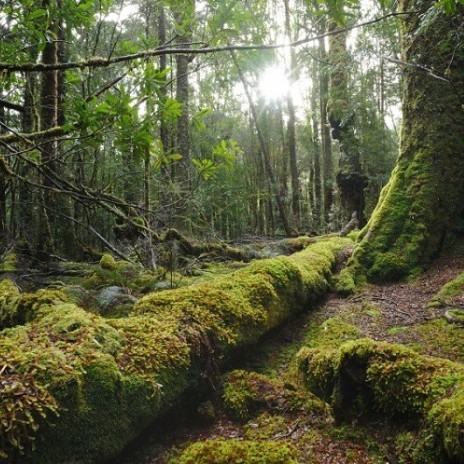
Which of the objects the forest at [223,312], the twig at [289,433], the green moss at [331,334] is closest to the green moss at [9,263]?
the forest at [223,312]

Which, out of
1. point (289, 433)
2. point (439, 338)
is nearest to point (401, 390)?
point (289, 433)

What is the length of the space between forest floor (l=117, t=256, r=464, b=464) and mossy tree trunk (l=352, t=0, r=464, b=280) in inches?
18.7

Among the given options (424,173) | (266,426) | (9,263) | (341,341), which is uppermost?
(424,173)

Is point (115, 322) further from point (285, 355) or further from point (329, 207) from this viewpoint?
point (329, 207)

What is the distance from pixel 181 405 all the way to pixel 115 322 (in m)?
0.98

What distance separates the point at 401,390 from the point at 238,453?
1.39 metres

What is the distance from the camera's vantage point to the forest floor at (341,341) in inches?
119

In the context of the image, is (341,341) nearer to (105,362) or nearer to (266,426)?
(266,426)

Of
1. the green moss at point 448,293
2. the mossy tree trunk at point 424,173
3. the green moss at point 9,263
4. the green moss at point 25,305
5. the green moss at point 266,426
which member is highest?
the mossy tree trunk at point 424,173

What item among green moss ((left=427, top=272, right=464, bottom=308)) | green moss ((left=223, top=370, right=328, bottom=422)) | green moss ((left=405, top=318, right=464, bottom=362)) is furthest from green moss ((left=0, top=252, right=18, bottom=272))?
green moss ((left=427, top=272, right=464, bottom=308))

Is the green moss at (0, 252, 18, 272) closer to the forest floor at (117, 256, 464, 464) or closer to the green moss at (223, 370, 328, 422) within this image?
the forest floor at (117, 256, 464, 464)

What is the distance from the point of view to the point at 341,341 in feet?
15.5

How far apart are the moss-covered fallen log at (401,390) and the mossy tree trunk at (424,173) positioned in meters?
3.93

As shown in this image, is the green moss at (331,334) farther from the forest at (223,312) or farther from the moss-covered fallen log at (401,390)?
the moss-covered fallen log at (401,390)
